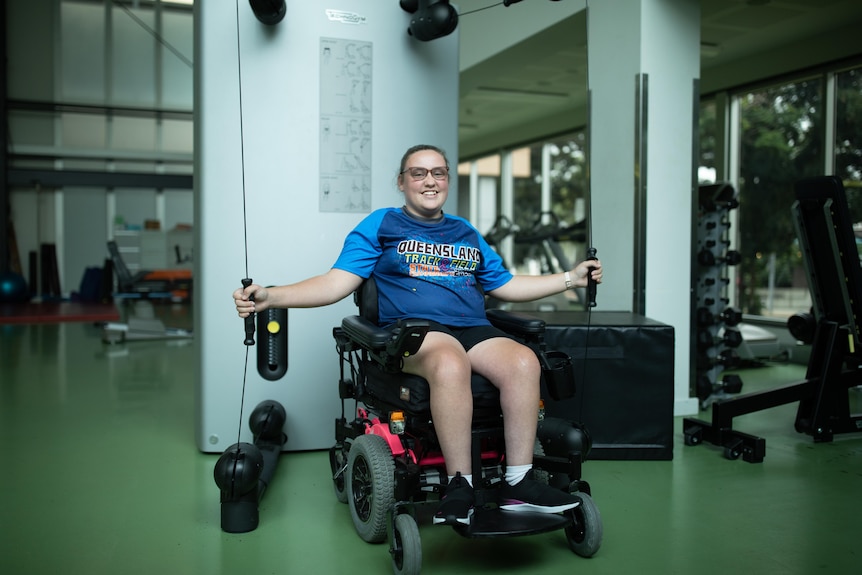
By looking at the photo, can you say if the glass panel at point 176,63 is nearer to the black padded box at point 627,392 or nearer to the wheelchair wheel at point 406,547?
the black padded box at point 627,392

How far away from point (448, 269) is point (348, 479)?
0.71 m

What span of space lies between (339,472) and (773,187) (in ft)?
20.0

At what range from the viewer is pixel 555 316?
3.28m

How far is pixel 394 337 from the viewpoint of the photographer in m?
1.88

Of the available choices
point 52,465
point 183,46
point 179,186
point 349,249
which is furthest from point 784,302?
point 183,46

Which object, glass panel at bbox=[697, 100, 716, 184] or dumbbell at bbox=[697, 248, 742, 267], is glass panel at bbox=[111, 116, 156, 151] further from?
dumbbell at bbox=[697, 248, 742, 267]

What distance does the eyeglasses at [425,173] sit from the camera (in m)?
2.26

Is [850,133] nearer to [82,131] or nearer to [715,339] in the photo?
[715,339]

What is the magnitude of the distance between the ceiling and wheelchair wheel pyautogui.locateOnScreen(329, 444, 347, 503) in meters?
3.39

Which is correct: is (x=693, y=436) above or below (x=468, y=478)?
below

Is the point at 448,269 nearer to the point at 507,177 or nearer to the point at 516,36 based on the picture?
the point at 516,36

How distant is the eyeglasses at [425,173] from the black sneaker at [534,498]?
95 centimetres

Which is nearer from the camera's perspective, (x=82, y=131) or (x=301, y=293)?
(x=301, y=293)

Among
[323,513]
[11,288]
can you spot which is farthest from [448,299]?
[11,288]
